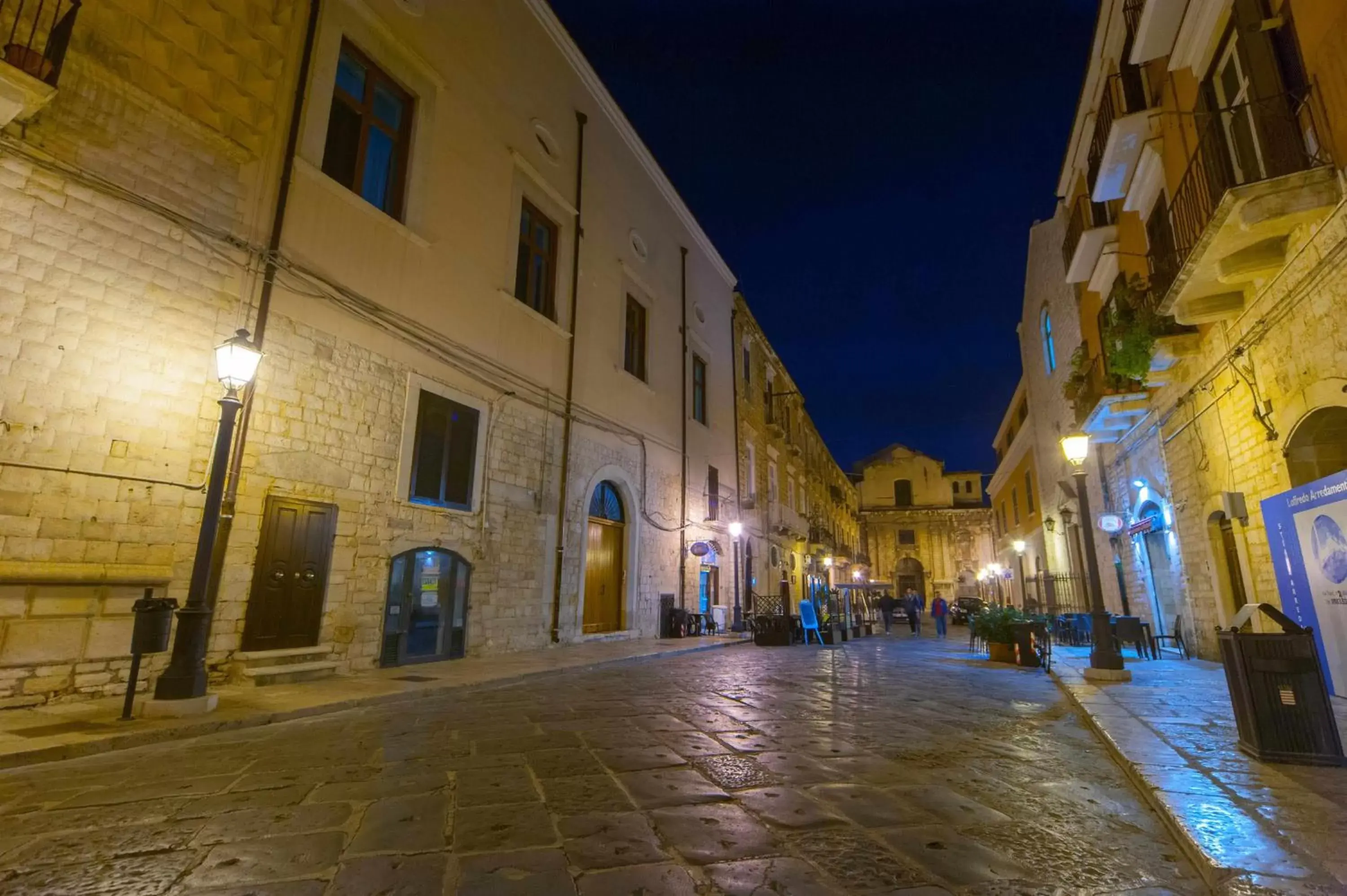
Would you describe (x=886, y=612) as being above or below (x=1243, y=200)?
below

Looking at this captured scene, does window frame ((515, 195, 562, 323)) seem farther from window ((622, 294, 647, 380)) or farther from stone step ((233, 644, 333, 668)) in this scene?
stone step ((233, 644, 333, 668))

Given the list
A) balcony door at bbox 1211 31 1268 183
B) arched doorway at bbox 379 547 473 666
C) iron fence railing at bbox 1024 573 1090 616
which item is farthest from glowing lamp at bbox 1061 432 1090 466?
arched doorway at bbox 379 547 473 666

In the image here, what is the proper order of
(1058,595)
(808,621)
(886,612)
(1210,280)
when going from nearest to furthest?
(1210,280), (808,621), (1058,595), (886,612)

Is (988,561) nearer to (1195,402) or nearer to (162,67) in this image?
(1195,402)

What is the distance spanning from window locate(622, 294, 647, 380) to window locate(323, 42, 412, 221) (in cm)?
657

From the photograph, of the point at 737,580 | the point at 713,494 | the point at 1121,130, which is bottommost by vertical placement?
the point at 737,580

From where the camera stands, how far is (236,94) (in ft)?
24.4

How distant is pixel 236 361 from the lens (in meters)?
5.98

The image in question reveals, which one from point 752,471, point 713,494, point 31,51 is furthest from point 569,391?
point 752,471

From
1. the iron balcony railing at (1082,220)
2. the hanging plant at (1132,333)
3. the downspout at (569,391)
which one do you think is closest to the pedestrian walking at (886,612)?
the iron balcony railing at (1082,220)

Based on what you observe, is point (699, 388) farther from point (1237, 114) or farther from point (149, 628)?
point (149, 628)

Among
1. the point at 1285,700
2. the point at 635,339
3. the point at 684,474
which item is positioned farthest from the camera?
the point at 684,474

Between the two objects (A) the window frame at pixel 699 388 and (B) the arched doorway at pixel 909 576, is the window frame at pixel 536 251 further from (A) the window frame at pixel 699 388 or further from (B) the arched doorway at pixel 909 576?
(B) the arched doorway at pixel 909 576

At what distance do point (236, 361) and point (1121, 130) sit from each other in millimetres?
12320
